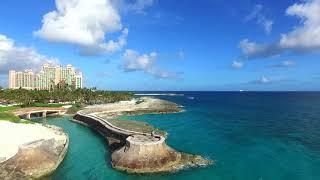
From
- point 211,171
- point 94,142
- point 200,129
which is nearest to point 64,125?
point 94,142

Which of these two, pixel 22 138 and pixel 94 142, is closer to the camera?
pixel 22 138

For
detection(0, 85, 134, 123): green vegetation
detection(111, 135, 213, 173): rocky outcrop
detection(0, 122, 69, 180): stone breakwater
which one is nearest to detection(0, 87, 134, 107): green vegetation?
detection(0, 85, 134, 123): green vegetation

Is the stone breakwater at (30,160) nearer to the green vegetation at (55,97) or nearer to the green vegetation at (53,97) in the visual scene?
the green vegetation at (55,97)

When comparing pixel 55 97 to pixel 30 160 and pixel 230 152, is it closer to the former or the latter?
pixel 230 152

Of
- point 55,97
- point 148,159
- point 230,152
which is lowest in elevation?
point 230,152

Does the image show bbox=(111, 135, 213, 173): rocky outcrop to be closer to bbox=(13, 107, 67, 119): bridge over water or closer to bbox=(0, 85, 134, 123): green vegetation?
bbox=(13, 107, 67, 119): bridge over water

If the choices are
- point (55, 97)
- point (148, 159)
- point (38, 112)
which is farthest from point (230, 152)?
point (55, 97)

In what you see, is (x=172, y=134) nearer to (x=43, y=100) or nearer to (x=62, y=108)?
(x=62, y=108)

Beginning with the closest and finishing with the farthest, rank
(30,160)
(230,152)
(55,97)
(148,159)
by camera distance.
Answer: (30,160) → (148,159) → (230,152) → (55,97)
